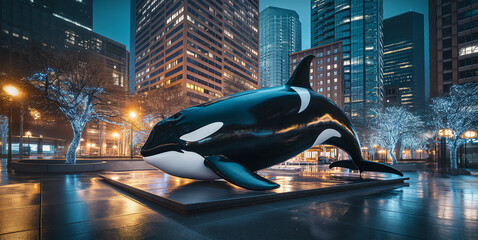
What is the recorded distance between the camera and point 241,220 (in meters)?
4.79

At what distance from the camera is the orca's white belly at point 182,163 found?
21.7 ft

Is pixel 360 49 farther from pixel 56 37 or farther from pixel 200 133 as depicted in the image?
pixel 56 37

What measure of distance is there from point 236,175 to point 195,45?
11000cm

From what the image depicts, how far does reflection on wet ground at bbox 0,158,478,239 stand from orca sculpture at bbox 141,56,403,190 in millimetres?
866

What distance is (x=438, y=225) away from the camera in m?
4.69

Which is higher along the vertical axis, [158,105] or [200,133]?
[158,105]

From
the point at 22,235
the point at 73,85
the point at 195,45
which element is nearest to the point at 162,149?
the point at 22,235

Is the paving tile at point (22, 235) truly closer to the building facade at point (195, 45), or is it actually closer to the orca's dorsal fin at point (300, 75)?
the orca's dorsal fin at point (300, 75)

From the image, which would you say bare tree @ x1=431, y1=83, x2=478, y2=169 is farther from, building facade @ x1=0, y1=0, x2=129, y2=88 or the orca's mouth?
building facade @ x1=0, y1=0, x2=129, y2=88

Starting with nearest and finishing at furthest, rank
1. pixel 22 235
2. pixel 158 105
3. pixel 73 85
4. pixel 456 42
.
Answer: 1. pixel 22 235
2. pixel 73 85
3. pixel 158 105
4. pixel 456 42

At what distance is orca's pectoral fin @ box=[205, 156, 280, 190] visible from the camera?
18.1 feet

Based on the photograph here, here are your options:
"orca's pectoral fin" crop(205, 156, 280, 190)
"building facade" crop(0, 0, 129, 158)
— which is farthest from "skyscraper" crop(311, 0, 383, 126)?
"orca's pectoral fin" crop(205, 156, 280, 190)

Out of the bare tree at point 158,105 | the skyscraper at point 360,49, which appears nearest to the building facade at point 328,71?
the skyscraper at point 360,49

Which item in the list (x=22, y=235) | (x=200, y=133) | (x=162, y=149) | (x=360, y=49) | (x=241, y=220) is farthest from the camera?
(x=360, y=49)
